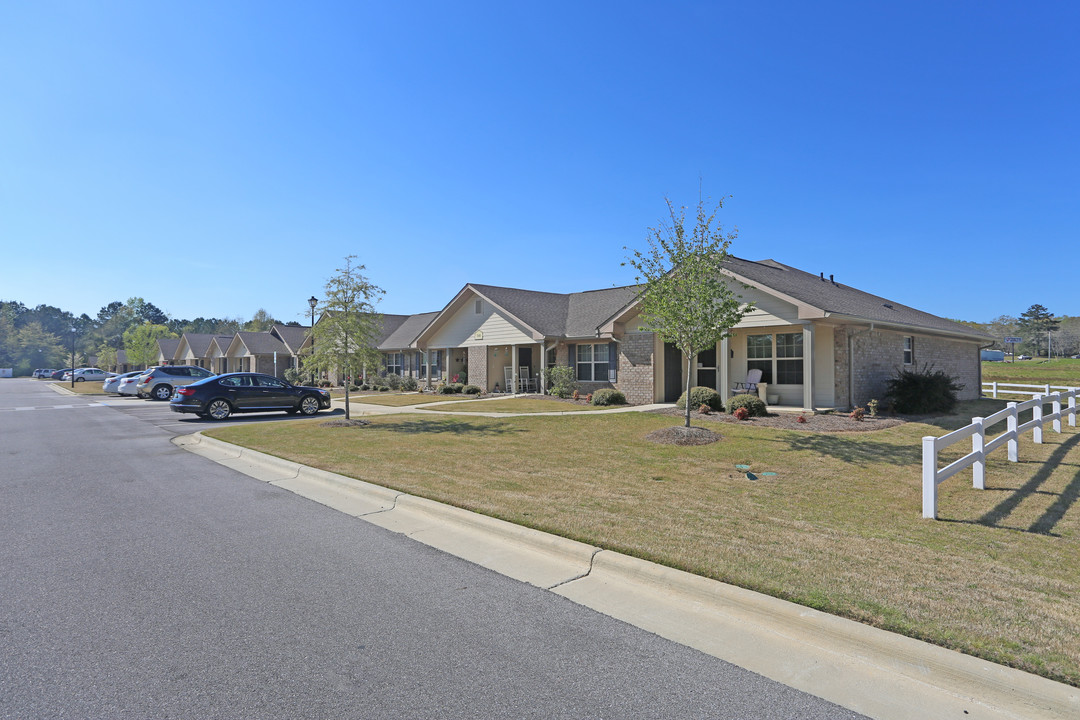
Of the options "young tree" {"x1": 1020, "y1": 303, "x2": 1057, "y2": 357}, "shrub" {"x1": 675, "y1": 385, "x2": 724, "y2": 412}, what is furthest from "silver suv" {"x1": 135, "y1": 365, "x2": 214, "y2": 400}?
"young tree" {"x1": 1020, "y1": 303, "x2": 1057, "y2": 357}

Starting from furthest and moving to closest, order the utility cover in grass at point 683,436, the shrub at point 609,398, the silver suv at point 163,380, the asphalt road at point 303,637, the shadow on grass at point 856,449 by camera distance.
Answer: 1. the silver suv at point 163,380
2. the shrub at point 609,398
3. the utility cover in grass at point 683,436
4. the shadow on grass at point 856,449
5. the asphalt road at point 303,637

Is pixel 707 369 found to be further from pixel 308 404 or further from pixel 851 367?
pixel 308 404

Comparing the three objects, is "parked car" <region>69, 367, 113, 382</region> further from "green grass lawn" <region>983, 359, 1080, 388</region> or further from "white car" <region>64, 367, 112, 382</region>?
"green grass lawn" <region>983, 359, 1080, 388</region>

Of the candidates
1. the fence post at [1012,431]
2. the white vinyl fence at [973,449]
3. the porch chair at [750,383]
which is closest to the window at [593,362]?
the porch chair at [750,383]

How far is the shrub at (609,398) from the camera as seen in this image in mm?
20891

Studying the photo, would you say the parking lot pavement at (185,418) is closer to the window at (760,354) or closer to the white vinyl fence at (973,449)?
the window at (760,354)

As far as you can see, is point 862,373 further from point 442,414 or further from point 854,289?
point 442,414

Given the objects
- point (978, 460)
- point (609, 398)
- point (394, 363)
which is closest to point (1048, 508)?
point (978, 460)

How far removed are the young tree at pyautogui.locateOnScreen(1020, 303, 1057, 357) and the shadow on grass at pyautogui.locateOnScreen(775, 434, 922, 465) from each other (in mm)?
100793

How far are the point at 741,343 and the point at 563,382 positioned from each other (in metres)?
7.47

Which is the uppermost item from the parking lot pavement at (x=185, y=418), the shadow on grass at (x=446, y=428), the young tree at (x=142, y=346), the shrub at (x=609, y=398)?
the young tree at (x=142, y=346)

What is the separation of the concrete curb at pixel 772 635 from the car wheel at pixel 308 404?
16213 millimetres

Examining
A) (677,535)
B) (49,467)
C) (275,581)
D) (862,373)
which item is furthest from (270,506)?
(862,373)

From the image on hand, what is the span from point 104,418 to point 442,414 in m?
11.9
